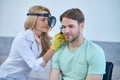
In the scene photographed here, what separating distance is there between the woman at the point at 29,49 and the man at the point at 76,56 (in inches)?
9.1

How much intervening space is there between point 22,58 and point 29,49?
0.11 meters

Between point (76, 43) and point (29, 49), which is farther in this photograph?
point (29, 49)

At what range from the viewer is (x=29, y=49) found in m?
1.93

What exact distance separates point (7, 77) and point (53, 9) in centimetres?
104

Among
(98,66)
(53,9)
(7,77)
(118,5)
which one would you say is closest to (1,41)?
(53,9)

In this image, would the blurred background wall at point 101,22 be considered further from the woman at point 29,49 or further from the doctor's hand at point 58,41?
the doctor's hand at point 58,41

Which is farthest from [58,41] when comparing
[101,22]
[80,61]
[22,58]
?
[101,22]

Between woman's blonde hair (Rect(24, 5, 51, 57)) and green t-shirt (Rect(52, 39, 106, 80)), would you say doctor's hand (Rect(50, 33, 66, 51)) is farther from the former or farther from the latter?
woman's blonde hair (Rect(24, 5, 51, 57))

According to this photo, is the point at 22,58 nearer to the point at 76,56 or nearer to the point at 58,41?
the point at 58,41

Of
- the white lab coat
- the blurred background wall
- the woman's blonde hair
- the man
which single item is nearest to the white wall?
the blurred background wall

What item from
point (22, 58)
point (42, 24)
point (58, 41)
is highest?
point (42, 24)

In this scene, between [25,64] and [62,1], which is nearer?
[25,64]

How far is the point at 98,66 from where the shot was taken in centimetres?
153

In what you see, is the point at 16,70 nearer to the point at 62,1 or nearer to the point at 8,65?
the point at 8,65
